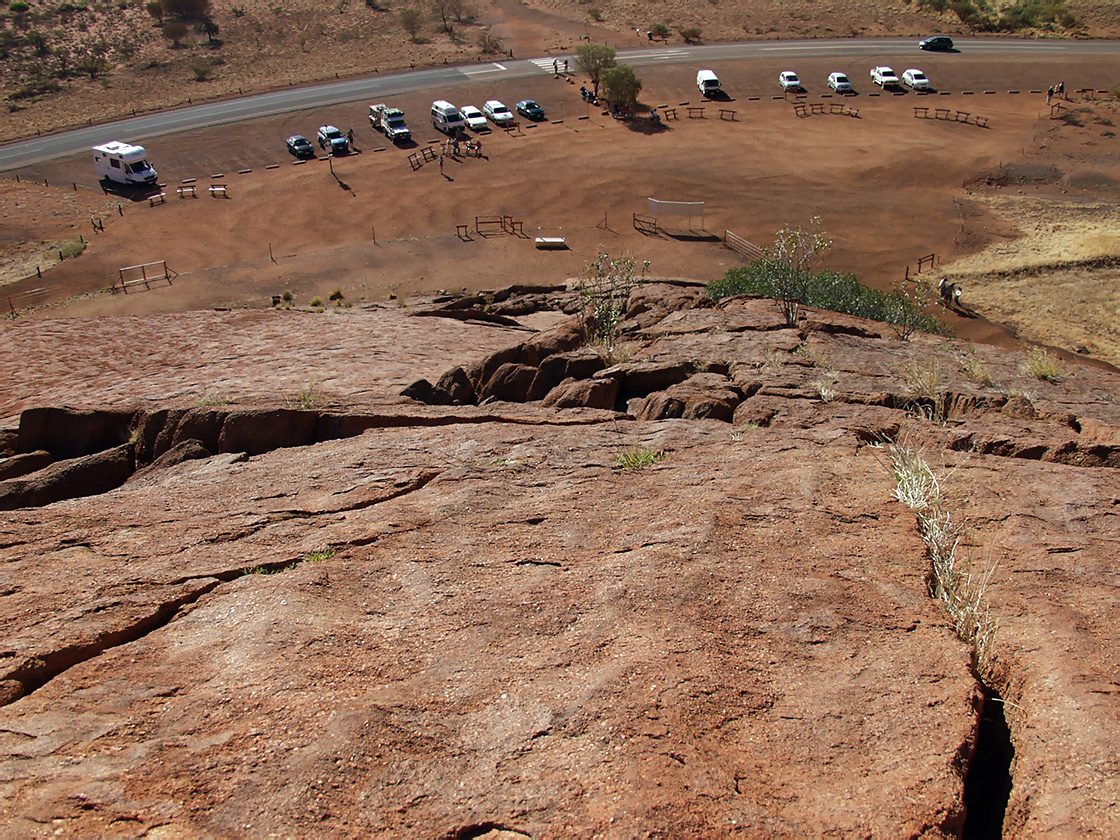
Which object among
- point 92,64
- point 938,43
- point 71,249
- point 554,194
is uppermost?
point 92,64

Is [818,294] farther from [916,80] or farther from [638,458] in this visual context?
[916,80]

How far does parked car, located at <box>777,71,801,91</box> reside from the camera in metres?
54.5

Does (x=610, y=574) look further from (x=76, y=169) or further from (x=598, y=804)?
(x=76, y=169)

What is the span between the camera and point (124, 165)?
139 feet

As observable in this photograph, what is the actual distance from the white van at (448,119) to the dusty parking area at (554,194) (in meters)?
1.39

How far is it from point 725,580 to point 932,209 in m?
38.2

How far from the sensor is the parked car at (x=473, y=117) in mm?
49219

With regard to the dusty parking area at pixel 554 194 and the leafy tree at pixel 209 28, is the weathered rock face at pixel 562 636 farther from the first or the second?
the leafy tree at pixel 209 28

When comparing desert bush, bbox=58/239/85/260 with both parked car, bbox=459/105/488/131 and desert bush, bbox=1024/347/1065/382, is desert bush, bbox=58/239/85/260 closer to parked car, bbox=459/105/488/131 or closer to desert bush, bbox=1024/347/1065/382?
parked car, bbox=459/105/488/131

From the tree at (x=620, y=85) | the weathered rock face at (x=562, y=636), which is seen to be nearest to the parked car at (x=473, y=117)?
the tree at (x=620, y=85)

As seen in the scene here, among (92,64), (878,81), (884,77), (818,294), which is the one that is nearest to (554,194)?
(818,294)

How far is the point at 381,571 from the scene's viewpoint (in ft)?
19.5

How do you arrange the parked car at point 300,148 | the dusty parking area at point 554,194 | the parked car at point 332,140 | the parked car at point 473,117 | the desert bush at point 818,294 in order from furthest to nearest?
1. the parked car at point 473,117
2. the parked car at point 332,140
3. the parked car at point 300,148
4. the dusty parking area at point 554,194
5. the desert bush at point 818,294

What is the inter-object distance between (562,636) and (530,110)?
51.5m
